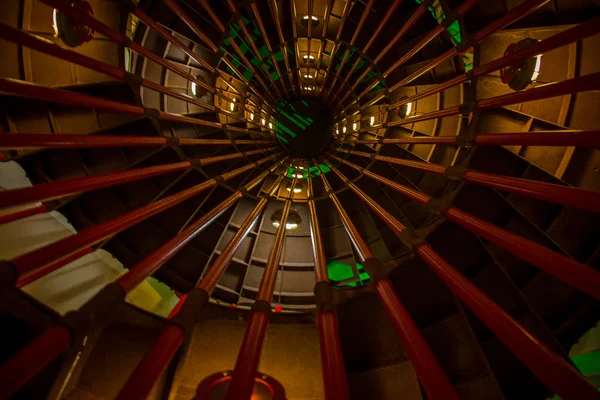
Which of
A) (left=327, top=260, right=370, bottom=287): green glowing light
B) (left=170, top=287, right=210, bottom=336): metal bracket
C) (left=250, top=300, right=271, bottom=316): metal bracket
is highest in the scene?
(left=170, top=287, right=210, bottom=336): metal bracket

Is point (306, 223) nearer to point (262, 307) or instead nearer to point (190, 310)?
point (262, 307)

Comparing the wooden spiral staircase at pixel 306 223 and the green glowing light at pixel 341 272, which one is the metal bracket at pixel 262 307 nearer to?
the wooden spiral staircase at pixel 306 223

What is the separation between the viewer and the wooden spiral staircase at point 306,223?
201 inches

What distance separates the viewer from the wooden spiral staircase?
5.11 meters

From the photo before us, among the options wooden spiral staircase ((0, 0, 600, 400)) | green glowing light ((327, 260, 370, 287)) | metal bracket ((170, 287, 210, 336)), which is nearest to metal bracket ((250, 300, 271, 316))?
wooden spiral staircase ((0, 0, 600, 400))

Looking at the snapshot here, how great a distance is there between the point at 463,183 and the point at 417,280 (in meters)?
3.04

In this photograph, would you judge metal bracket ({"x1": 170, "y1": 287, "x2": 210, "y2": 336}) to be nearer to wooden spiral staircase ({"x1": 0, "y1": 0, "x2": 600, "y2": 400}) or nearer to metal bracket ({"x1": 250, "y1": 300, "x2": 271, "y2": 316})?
wooden spiral staircase ({"x1": 0, "y1": 0, "x2": 600, "y2": 400})

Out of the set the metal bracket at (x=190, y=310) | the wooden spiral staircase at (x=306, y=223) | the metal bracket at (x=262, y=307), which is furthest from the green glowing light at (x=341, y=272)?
the metal bracket at (x=190, y=310)

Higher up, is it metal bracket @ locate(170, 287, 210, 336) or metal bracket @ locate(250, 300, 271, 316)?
metal bracket @ locate(170, 287, 210, 336)

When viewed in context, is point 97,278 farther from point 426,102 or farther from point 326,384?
point 426,102

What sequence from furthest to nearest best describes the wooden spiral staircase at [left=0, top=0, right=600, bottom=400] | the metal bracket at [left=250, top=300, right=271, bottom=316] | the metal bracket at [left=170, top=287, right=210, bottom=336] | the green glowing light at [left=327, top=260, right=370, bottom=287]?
the green glowing light at [left=327, top=260, right=370, bottom=287] → the metal bracket at [left=250, top=300, right=271, bottom=316] → the wooden spiral staircase at [left=0, top=0, right=600, bottom=400] → the metal bracket at [left=170, top=287, right=210, bottom=336]

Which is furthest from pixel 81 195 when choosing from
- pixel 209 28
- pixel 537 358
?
pixel 537 358

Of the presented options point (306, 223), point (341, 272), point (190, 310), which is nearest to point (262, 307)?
point (190, 310)

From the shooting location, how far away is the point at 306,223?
1216cm
